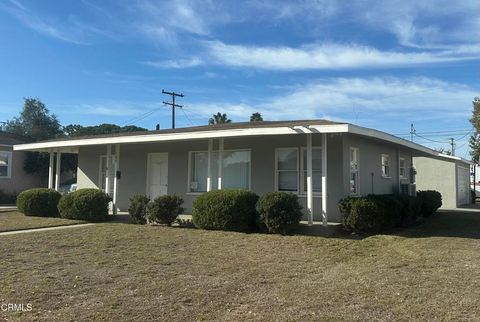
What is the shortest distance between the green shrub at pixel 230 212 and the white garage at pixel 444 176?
18144 millimetres

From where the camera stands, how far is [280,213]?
1255 centimetres

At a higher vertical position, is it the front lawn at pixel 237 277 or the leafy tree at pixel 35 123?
the leafy tree at pixel 35 123

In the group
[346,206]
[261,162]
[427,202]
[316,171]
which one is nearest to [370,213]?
[346,206]

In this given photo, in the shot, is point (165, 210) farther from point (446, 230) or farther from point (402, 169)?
point (402, 169)

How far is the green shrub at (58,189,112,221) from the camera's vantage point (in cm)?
1631

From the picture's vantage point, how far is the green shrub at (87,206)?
53.5 feet

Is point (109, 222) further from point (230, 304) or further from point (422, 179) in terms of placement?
point (422, 179)

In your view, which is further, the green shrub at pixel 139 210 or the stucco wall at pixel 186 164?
the green shrub at pixel 139 210

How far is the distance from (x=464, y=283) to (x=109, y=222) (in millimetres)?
11402

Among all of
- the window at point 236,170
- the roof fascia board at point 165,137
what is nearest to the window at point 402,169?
the window at point 236,170

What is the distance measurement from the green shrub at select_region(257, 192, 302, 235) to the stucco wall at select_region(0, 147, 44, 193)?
22.7m

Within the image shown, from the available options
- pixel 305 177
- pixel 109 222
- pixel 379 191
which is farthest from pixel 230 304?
pixel 379 191

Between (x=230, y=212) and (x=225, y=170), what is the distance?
3782mm

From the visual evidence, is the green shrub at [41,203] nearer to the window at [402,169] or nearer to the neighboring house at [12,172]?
the neighboring house at [12,172]
